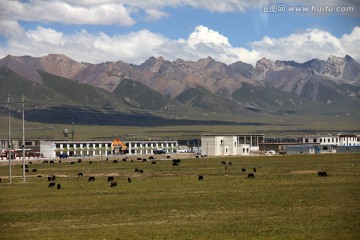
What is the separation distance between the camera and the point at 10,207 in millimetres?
50531

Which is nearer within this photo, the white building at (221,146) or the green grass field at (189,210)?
the green grass field at (189,210)

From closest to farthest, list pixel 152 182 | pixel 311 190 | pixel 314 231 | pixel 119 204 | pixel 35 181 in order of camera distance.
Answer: pixel 314 231 < pixel 119 204 < pixel 311 190 < pixel 152 182 < pixel 35 181

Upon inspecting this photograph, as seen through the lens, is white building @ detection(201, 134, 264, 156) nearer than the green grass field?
No

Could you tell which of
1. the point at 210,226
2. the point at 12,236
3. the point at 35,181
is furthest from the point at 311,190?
the point at 35,181

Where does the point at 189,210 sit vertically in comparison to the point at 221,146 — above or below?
below

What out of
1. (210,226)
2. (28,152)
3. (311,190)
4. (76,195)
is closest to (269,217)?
(210,226)

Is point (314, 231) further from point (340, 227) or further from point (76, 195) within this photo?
point (76, 195)

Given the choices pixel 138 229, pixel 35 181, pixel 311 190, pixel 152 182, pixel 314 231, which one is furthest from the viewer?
pixel 35 181

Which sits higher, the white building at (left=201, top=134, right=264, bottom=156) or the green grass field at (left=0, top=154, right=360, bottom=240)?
the white building at (left=201, top=134, right=264, bottom=156)

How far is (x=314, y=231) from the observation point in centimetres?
3525

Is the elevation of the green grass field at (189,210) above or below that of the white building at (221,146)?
below

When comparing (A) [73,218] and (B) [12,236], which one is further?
(A) [73,218]

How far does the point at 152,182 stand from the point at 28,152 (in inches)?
4845

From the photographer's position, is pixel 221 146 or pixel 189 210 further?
pixel 221 146
